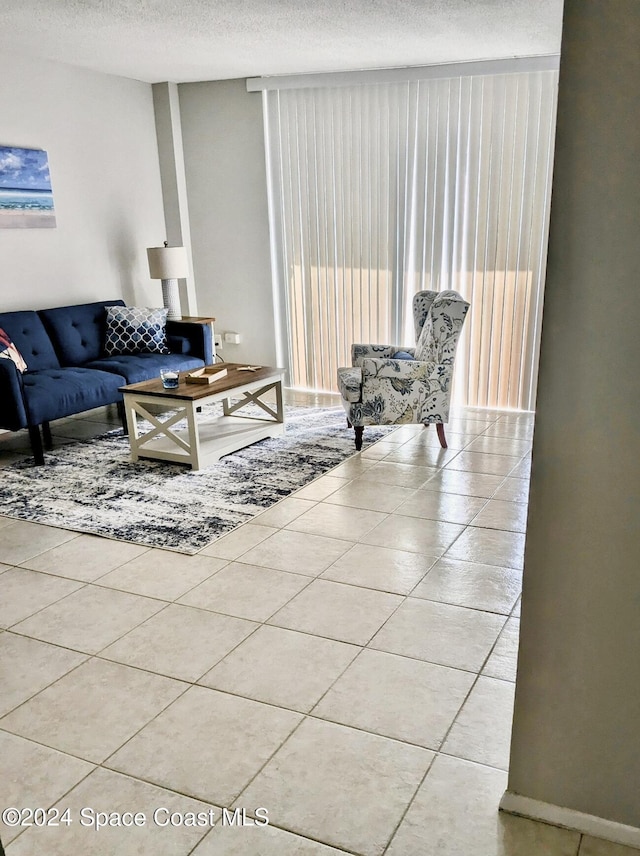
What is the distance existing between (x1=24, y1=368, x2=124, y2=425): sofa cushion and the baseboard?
3.60 metres

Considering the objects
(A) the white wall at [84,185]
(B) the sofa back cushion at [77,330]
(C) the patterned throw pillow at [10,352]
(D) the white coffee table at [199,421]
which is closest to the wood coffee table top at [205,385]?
(D) the white coffee table at [199,421]

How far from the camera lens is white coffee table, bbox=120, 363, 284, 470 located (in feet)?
14.1

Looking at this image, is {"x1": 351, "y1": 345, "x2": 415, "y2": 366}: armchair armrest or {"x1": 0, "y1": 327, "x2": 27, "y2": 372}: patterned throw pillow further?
{"x1": 351, "y1": 345, "x2": 415, "y2": 366}: armchair armrest

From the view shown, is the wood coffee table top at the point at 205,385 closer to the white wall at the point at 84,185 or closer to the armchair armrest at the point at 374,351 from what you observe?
the armchair armrest at the point at 374,351

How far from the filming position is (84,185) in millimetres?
5730

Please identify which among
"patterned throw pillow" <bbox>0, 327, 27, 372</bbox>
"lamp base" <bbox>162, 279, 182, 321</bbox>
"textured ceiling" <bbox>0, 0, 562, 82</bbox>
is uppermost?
"textured ceiling" <bbox>0, 0, 562, 82</bbox>

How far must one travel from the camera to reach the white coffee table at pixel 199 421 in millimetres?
4309

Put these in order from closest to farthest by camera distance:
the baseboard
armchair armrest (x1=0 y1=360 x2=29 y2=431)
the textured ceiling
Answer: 1. the baseboard
2. the textured ceiling
3. armchair armrest (x1=0 y1=360 x2=29 y2=431)

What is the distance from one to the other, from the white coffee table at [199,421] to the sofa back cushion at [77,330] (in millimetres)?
829

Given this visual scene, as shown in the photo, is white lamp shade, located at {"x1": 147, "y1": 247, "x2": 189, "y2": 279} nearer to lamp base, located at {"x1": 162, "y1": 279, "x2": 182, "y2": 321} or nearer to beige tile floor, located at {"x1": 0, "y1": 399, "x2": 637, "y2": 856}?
lamp base, located at {"x1": 162, "y1": 279, "x2": 182, "y2": 321}

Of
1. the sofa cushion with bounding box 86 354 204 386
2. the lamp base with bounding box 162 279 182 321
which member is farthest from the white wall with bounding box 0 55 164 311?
the sofa cushion with bounding box 86 354 204 386

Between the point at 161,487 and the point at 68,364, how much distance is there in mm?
1800

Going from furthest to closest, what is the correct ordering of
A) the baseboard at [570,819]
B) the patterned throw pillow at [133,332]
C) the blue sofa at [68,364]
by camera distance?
the patterned throw pillow at [133,332]
the blue sofa at [68,364]
the baseboard at [570,819]

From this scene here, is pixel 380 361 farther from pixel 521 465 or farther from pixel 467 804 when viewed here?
pixel 467 804
